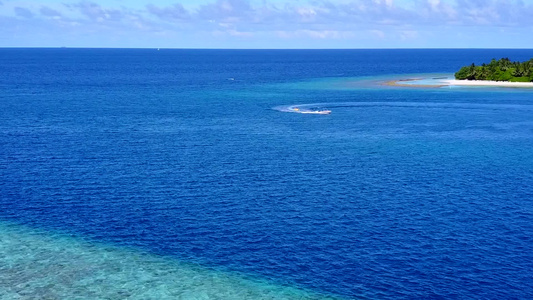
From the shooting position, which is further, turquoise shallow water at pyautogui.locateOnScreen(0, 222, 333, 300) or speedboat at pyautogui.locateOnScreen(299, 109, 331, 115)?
speedboat at pyautogui.locateOnScreen(299, 109, 331, 115)

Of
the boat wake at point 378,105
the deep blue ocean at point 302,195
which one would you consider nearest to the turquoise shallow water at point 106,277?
the deep blue ocean at point 302,195

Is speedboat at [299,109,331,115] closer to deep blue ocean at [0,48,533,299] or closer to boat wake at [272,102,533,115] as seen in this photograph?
boat wake at [272,102,533,115]

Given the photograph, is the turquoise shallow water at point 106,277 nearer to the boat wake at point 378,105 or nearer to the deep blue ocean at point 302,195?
the deep blue ocean at point 302,195

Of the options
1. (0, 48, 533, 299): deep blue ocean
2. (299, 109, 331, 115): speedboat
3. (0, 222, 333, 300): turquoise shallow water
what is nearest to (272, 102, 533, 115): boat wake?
(299, 109, 331, 115): speedboat

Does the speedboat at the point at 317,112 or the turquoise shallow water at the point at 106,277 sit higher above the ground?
the speedboat at the point at 317,112

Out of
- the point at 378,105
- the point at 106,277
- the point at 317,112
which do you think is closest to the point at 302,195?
the point at 106,277

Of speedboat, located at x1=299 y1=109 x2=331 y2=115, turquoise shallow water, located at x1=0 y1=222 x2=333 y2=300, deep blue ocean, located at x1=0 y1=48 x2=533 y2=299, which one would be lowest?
turquoise shallow water, located at x1=0 y1=222 x2=333 y2=300
